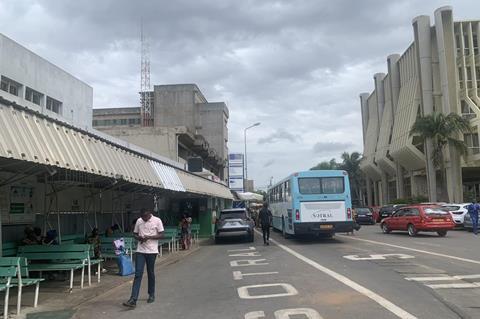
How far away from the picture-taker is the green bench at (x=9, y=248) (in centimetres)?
1205

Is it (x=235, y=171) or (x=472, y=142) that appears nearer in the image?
(x=472, y=142)

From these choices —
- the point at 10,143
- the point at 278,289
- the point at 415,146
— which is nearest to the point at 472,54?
the point at 415,146

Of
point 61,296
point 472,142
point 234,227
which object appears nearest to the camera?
point 61,296

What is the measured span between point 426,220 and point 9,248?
62.1ft

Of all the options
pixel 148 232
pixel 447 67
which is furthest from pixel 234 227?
pixel 447 67

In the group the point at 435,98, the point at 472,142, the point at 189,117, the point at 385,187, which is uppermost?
the point at 189,117

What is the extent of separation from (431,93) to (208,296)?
52.2 metres

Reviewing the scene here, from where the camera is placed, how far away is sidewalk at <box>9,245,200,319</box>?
8.75 m

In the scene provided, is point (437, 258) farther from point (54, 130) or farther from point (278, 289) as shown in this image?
point (54, 130)

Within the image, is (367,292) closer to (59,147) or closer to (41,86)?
(59,147)

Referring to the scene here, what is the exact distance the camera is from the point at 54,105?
96.8ft

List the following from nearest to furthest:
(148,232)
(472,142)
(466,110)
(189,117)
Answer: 1. (148,232)
2. (472,142)
3. (466,110)
4. (189,117)

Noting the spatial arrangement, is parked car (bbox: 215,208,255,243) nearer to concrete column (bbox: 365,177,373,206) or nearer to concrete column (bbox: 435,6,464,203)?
concrete column (bbox: 435,6,464,203)

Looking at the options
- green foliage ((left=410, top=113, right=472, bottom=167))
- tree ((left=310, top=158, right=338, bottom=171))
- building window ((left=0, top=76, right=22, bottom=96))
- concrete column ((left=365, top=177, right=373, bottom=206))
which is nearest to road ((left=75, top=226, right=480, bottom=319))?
building window ((left=0, top=76, right=22, bottom=96))
